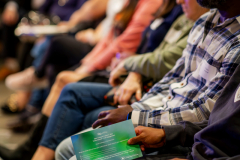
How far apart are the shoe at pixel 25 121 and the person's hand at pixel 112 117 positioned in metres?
1.28

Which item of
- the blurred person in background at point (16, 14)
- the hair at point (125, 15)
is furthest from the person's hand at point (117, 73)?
the blurred person in background at point (16, 14)

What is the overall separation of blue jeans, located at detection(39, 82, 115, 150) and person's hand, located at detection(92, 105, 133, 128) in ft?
0.68

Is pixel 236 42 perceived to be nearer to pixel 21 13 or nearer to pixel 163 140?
pixel 163 140

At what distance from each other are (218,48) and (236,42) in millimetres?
60

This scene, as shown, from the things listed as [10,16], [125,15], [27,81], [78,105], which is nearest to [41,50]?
[27,81]

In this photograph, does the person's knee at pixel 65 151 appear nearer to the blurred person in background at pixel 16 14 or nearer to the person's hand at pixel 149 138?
the person's hand at pixel 149 138

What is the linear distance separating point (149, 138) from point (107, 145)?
0.12 m

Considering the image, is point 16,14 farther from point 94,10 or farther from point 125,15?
point 125,15

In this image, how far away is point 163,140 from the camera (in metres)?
0.68

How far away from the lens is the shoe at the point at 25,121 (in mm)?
1812

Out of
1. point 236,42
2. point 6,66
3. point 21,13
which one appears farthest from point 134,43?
point 6,66

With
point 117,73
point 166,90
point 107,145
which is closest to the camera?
point 107,145

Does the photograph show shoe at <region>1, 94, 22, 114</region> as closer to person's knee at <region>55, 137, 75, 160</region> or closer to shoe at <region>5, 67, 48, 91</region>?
shoe at <region>5, 67, 48, 91</region>

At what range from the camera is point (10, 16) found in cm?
297
